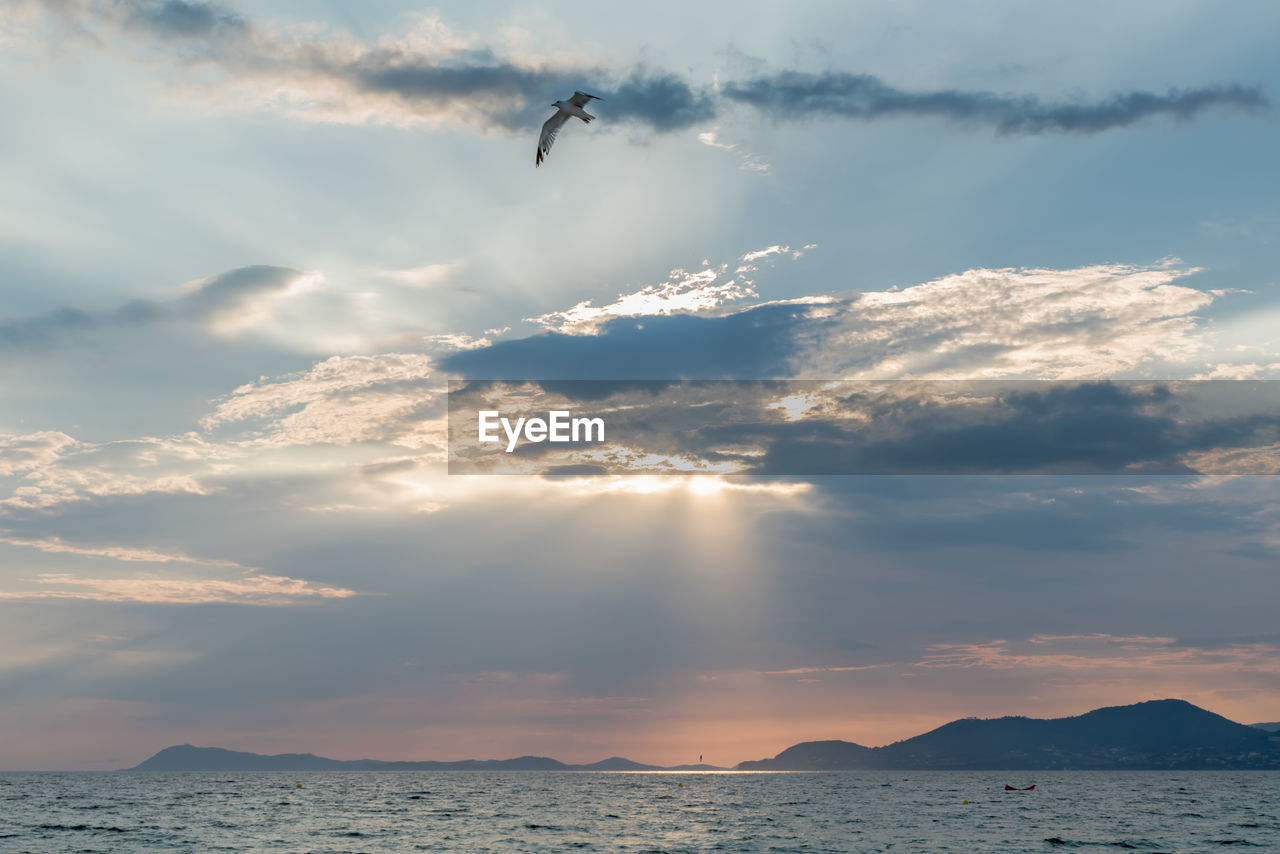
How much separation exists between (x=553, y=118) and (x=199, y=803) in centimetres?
18778

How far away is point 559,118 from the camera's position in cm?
6656

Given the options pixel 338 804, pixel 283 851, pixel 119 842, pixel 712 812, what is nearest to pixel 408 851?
pixel 283 851

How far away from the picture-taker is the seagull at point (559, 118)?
65.4m

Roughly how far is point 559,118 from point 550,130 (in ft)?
3.42

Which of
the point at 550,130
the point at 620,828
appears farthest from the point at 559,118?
the point at 620,828

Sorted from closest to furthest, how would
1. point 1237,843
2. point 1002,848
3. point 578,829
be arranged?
point 1002,848 < point 1237,843 < point 578,829

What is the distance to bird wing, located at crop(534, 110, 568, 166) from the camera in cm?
6638

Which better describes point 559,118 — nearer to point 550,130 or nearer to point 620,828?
point 550,130

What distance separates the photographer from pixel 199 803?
199 meters

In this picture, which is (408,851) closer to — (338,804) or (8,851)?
(8,851)

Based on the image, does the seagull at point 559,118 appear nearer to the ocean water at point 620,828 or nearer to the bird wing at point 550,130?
the bird wing at point 550,130

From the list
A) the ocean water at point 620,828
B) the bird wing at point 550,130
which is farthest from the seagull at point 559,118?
the ocean water at point 620,828

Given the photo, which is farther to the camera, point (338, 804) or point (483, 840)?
point (338, 804)

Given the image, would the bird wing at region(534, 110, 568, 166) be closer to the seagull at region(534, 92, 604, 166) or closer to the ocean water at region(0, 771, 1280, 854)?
the seagull at region(534, 92, 604, 166)
